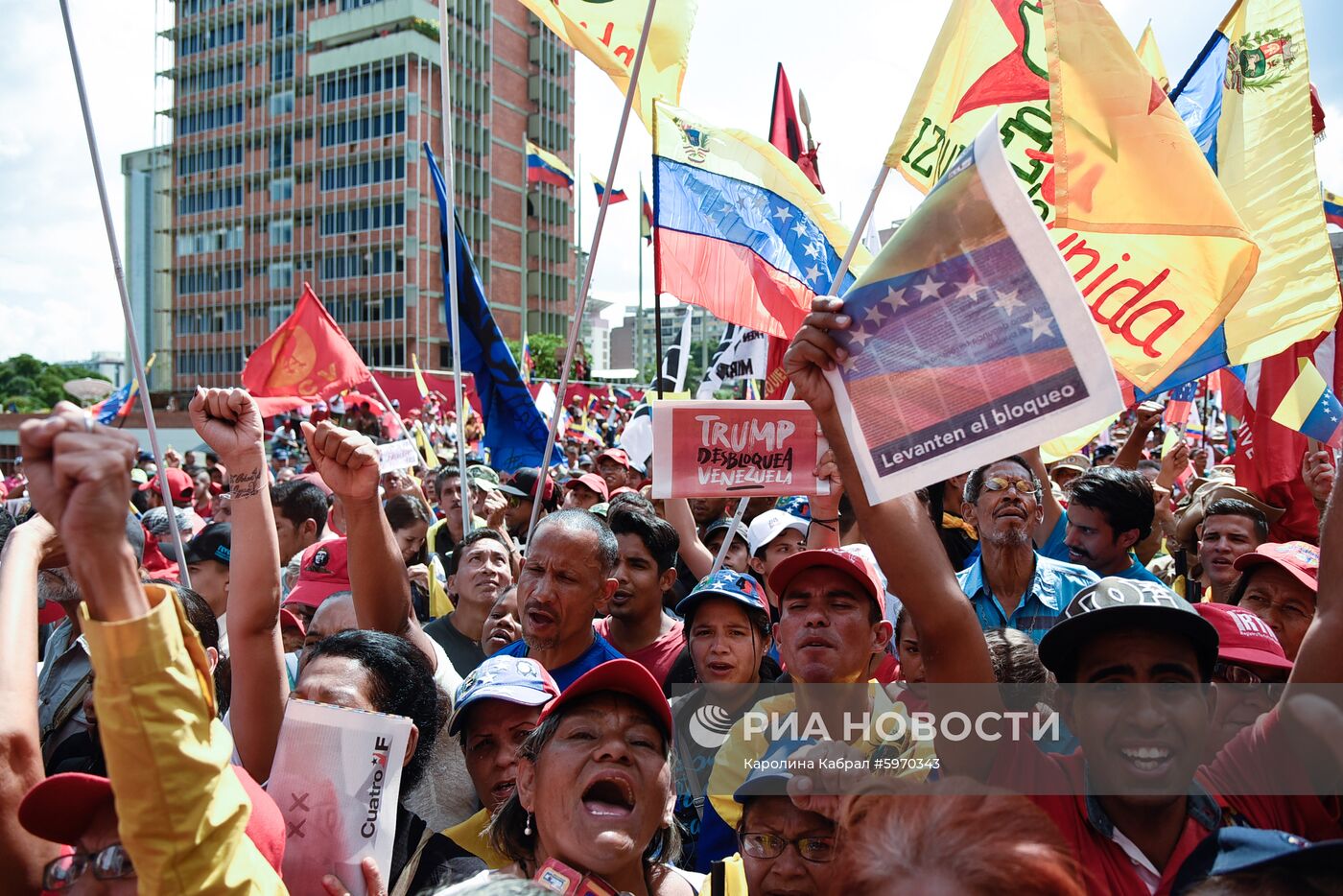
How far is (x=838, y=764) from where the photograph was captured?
92.7 inches

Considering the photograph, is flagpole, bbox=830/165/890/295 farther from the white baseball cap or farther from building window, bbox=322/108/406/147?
building window, bbox=322/108/406/147

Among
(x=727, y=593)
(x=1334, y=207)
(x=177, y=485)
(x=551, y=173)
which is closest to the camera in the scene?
(x=727, y=593)

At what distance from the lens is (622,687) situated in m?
2.31

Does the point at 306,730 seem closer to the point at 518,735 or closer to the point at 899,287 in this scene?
the point at 518,735

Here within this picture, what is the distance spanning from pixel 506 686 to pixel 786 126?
5402 mm

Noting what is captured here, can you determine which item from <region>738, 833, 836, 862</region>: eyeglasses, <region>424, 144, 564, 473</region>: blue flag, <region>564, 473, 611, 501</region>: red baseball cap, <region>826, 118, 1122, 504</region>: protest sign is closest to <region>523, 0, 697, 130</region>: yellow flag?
<region>424, 144, 564, 473</region>: blue flag

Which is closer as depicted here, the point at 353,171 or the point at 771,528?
the point at 771,528

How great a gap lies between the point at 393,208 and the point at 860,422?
60.8 m

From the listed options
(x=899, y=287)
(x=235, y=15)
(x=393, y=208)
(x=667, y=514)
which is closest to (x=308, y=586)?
(x=667, y=514)

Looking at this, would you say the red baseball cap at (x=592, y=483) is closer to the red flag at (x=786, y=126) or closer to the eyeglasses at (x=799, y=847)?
the red flag at (x=786, y=126)

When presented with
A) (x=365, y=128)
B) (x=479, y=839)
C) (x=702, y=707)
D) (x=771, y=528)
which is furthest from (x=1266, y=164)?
(x=365, y=128)

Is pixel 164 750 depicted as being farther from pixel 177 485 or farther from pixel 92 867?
pixel 177 485

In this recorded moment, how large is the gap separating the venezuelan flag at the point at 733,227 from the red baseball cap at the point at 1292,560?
248 centimetres

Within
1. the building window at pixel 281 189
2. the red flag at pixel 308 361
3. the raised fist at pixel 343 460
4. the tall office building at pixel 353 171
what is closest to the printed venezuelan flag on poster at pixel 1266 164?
the raised fist at pixel 343 460
